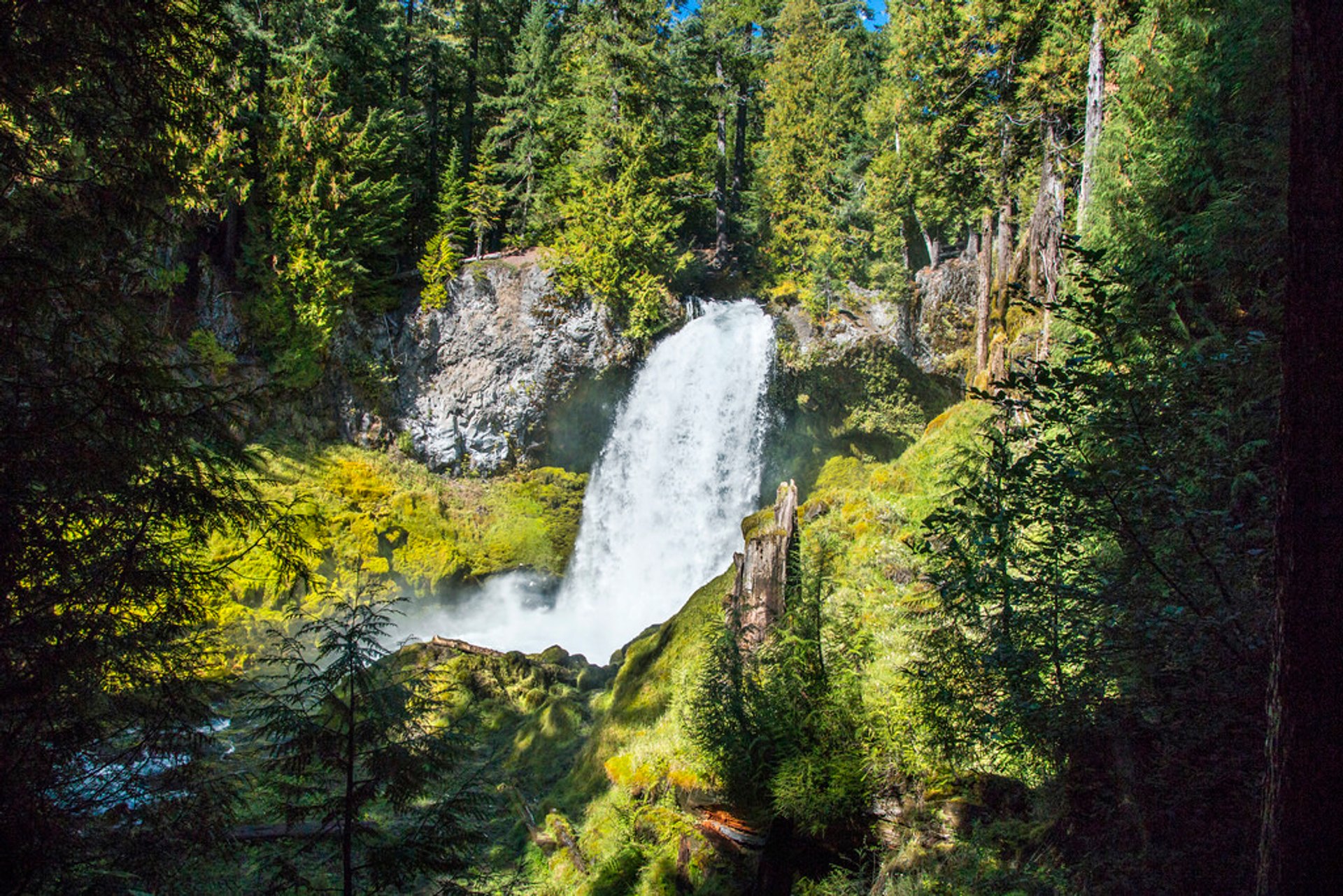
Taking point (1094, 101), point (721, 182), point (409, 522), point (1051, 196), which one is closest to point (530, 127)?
point (721, 182)

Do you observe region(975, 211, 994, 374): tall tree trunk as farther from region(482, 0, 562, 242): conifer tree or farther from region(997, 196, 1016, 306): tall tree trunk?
region(482, 0, 562, 242): conifer tree

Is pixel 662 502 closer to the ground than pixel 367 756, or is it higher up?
higher up

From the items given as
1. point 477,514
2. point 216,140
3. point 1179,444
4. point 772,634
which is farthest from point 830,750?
point 216,140

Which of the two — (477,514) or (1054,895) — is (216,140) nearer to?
(477,514)

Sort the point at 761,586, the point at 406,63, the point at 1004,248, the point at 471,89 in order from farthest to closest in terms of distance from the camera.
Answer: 1. the point at 471,89
2. the point at 406,63
3. the point at 1004,248
4. the point at 761,586

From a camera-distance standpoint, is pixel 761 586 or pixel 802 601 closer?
pixel 802 601

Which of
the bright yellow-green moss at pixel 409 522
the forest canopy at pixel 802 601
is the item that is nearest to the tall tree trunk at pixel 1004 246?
the forest canopy at pixel 802 601

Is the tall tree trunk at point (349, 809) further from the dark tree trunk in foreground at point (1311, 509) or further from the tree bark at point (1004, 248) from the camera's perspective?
the tree bark at point (1004, 248)

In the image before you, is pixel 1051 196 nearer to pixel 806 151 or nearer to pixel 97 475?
pixel 806 151
